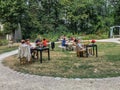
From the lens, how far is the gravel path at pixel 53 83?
6212 mm

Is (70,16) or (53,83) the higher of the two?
(70,16)

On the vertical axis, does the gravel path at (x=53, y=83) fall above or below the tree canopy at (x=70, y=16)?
below

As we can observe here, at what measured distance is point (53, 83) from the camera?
674 centimetres

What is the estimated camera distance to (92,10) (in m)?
35.3

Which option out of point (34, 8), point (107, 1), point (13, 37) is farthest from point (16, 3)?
point (107, 1)

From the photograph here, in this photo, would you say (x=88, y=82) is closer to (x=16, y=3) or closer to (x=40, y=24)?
(x=16, y=3)

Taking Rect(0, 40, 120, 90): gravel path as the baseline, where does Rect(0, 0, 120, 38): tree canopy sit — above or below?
above

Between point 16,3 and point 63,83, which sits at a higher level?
point 16,3

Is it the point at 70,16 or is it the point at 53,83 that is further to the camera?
the point at 70,16

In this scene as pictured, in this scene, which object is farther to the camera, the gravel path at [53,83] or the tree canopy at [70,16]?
the tree canopy at [70,16]

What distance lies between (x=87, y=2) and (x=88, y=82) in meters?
29.1

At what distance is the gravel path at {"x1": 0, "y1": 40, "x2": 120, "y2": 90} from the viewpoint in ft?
20.4

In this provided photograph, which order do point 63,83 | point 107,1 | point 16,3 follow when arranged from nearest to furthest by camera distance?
point 63,83, point 16,3, point 107,1

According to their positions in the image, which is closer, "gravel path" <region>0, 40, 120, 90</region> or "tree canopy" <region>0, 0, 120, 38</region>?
"gravel path" <region>0, 40, 120, 90</region>
